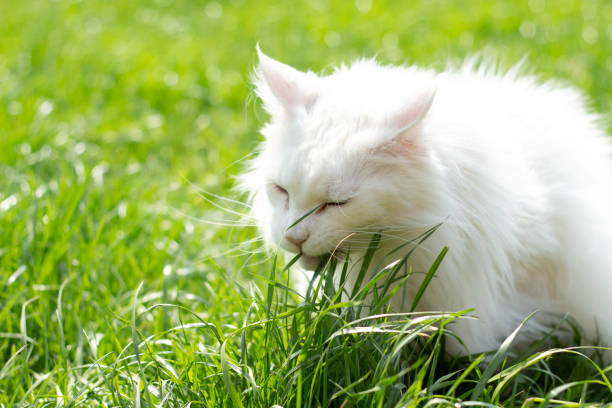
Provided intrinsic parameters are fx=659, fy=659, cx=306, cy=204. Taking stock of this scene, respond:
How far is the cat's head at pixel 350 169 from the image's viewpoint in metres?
1.89

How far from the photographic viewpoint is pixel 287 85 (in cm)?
216

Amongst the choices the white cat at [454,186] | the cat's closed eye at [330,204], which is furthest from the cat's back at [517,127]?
the cat's closed eye at [330,204]

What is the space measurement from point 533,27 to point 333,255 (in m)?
4.47

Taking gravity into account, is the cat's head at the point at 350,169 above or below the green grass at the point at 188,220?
above

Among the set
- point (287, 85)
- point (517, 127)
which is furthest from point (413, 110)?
point (517, 127)

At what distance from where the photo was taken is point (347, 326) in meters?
1.80

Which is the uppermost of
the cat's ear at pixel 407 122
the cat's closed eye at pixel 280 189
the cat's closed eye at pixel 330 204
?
the cat's ear at pixel 407 122

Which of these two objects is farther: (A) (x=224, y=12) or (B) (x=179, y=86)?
(A) (x=224, y=12)

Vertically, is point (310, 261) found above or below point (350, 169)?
below

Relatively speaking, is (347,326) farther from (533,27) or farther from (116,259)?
(533,27)

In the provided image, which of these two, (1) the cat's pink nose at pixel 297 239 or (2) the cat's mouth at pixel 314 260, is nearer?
(1) the cat's pink nose at pixel 297 239

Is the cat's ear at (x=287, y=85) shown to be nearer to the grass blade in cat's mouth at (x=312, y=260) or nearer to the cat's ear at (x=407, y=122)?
the cat's ear at (x=407, y=122)

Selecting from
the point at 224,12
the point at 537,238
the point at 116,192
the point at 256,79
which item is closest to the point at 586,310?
the point at 537,238

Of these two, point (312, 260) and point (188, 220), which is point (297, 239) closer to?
point (312, 260)
